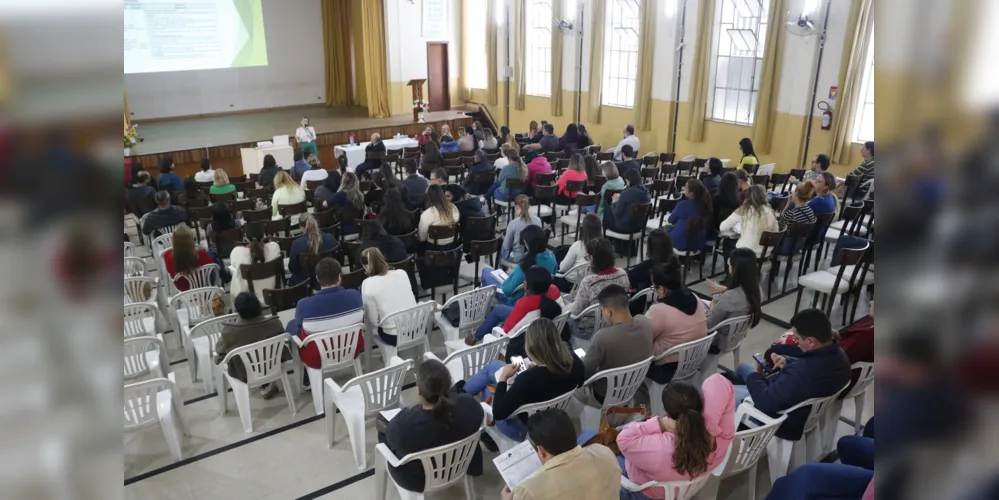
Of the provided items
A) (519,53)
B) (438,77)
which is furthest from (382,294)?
(438,77)

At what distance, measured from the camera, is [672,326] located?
3434 millimetres

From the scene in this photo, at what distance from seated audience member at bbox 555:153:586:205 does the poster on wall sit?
881 cm

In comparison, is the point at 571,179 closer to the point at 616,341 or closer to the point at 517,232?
the point at 517,232

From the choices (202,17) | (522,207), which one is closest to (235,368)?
(522,207)

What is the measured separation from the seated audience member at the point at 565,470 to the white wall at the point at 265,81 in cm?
1355

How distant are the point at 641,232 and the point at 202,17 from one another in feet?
33.9

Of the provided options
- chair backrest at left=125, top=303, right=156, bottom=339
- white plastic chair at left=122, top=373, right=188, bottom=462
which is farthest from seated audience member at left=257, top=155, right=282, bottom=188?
white plastic chair at left=122, top=373, right=188, bottom=462

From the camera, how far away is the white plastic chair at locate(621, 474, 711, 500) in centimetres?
246

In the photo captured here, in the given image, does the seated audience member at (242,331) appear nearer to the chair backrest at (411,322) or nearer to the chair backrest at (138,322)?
the chair backrest at (411,322)

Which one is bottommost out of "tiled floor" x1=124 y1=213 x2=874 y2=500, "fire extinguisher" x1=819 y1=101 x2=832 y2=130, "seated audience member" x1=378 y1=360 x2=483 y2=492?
"tiled floor" x1=124 y1=213 x2=874 y2=500

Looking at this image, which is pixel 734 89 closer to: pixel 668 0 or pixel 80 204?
pixel 668 0

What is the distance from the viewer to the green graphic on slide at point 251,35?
507 inches

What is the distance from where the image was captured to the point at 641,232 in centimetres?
605

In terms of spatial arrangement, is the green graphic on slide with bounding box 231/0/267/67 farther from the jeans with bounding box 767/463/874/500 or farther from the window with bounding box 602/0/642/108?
the jeans with bounding box 767/463/874/500
